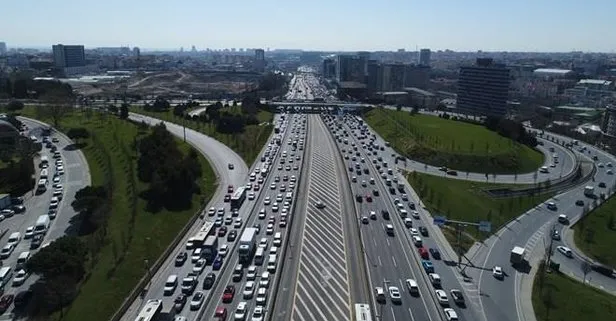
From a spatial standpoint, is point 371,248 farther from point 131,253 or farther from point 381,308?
point 131,253

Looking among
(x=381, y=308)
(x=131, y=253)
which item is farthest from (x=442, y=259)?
(x=131, y=253)

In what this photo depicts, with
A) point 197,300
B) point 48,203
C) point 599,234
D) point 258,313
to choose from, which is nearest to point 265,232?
point 197,300

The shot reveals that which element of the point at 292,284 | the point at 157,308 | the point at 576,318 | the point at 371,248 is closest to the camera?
the point at 157,308

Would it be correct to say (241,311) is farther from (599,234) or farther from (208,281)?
(599,234)

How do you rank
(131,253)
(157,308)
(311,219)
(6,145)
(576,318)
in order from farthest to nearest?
(6,145)
(311,219)
(131,253)
(576,318)
(157,308)

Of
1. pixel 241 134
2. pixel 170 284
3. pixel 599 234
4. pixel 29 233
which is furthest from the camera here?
pixel 241 134
